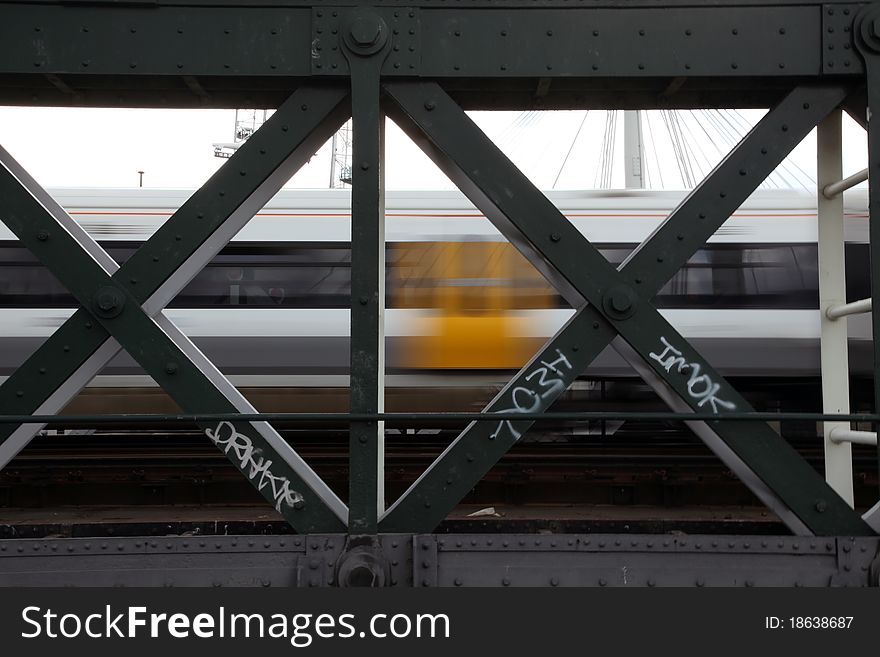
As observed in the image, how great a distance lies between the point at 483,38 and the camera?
11.6 ft

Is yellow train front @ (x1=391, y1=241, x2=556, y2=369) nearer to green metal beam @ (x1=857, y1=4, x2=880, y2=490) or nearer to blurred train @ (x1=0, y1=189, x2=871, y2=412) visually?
blurred train @ (x1=0, y1=189, x2=871, y2=412)

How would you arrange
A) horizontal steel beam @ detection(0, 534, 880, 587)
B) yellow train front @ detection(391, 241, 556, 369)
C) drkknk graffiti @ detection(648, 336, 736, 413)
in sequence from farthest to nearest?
yellow train front @ detection(391, 241, 556, 369) → drkknk graffiti @ detection(648, 336, 736, 413) → horizontal steel beam @ detection(0, 534, 880, 587)

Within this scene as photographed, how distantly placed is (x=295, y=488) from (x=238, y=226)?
1.31 meters

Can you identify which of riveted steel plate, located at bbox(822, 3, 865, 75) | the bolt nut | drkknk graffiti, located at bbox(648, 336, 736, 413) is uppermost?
riveted steel plate, located at bbox(822, 3, 865, 75)

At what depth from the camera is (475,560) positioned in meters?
3.39

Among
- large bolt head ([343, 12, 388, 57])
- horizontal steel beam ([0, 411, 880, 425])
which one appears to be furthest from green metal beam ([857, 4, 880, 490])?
large bolt head ([343, 12, 388, 57])

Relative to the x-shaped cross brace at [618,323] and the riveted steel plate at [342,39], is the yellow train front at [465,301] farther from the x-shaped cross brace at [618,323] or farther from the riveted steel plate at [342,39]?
the riveted steel plate at [342,39]

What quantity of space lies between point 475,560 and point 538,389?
84 centimetres

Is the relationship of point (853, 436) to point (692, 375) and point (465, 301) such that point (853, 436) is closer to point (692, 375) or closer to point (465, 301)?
point (692, 375)

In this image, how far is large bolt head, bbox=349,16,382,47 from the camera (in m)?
3.47

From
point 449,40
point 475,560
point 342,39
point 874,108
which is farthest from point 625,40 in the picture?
point 475,560

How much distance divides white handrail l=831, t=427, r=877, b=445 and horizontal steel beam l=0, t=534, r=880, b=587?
20.2 inches

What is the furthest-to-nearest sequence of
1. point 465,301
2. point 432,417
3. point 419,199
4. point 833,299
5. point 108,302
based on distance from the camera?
point 419,199 < point 465,301 < point 833,299 < point 108,302 < point 432,417

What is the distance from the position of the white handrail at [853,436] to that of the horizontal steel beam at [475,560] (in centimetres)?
51
